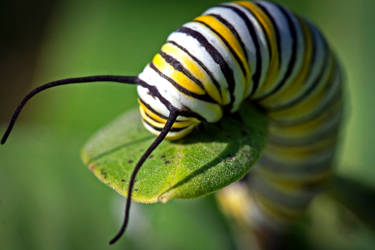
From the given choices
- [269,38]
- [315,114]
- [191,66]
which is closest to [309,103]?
[315,114]

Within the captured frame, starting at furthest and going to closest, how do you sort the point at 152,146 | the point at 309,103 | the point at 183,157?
the point at 309,103 < the point at 183,157 < the point at 152,146

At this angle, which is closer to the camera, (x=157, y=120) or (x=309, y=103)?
(x=157, y=120)

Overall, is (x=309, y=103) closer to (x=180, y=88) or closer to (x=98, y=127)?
(x=180, y=88)

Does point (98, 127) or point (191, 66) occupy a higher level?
point (191, 66)

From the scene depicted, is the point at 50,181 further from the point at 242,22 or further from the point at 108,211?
the point at 242,22

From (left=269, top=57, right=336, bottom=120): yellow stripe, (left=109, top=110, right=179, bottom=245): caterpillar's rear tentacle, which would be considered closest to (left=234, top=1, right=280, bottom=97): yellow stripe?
(left=269, top=57, right=336, bottom=120): yellow stripe

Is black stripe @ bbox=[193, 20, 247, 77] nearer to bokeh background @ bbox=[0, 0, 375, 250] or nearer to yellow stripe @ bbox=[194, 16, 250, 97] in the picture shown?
yellow stripe @ bbox=[194, 16, 250, 97]

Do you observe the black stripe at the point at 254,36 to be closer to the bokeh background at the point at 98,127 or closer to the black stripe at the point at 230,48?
the black stripe at the point at 230,48

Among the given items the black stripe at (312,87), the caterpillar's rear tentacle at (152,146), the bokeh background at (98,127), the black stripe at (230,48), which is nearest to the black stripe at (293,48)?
the black stripe at (312,87)
